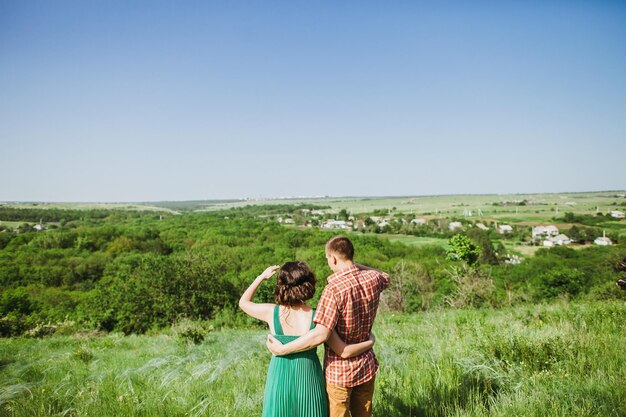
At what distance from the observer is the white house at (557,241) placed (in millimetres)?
64162

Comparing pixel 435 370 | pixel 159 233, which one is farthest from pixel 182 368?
pixel 159 233

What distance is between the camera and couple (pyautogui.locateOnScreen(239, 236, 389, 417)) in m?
2.22

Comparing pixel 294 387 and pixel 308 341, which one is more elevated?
pixel 308 341

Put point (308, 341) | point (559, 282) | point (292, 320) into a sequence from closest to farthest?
point (308, 341) < point (292, 320) < point (559, 282)

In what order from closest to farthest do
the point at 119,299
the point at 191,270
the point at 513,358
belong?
the point at 513,358, the point at 119,299, the point at 191,270

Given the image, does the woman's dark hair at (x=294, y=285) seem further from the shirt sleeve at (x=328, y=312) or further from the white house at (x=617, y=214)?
the white house at (x=617, y=214)

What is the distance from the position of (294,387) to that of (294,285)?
0.70 m

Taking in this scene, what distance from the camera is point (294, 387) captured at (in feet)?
7.45

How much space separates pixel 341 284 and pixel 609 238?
72.5 meters

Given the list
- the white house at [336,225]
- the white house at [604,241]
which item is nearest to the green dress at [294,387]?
the white house at [604,241]

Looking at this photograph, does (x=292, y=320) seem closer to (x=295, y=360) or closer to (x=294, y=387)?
(x=295, y=360)

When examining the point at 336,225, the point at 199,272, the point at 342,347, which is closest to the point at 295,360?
the point at 342,347

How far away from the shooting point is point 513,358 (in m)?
4.18

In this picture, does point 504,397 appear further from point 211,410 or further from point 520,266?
point 520,266
